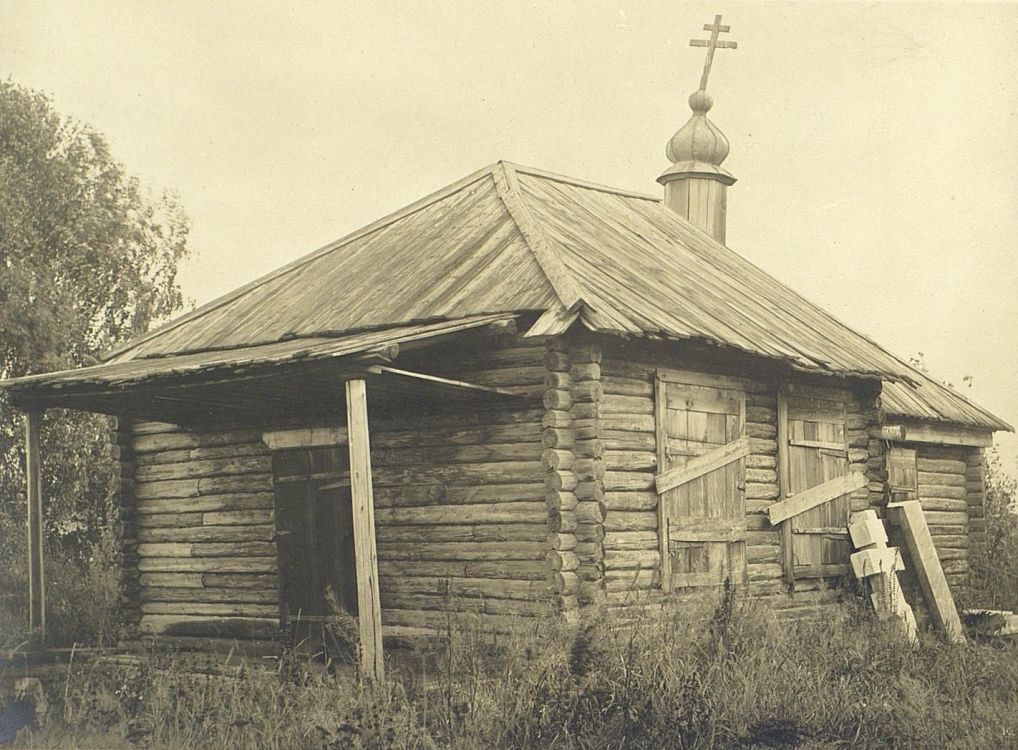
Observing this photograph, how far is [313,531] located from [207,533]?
5.32ft

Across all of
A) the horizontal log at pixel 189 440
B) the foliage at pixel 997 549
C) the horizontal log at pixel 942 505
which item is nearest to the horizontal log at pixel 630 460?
the horizontal log at pixel 189 440

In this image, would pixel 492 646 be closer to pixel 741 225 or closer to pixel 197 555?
pixel 197 555

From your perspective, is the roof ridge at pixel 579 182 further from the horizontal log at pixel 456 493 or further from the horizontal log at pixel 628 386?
the horizontal log at pixel 456 493

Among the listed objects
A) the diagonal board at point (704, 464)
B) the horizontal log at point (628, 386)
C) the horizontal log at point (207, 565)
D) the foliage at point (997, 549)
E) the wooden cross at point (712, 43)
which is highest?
the wooden cross at point (712, 43)

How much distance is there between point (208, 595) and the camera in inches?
492

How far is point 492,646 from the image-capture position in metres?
10.1

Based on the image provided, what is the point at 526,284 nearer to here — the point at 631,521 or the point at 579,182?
the point at 631,521

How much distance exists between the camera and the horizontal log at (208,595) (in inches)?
476

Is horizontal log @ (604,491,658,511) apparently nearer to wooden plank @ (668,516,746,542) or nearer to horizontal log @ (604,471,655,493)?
horizontal log @ (604,471,655,493)

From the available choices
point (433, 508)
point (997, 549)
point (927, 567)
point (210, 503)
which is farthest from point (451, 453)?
point (997, 549)

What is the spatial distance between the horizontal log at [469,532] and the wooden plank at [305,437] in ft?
2.86

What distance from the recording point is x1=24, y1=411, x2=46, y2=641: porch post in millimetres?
11227

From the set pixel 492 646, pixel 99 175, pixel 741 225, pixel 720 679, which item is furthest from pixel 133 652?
pixel 741 225

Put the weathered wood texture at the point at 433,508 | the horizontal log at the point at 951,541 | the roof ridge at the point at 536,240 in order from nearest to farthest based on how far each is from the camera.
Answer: the roof ridge at the point at 536,240
the weathered wood texture at the point at 433,508
the horizontal log at the point at 951,541
